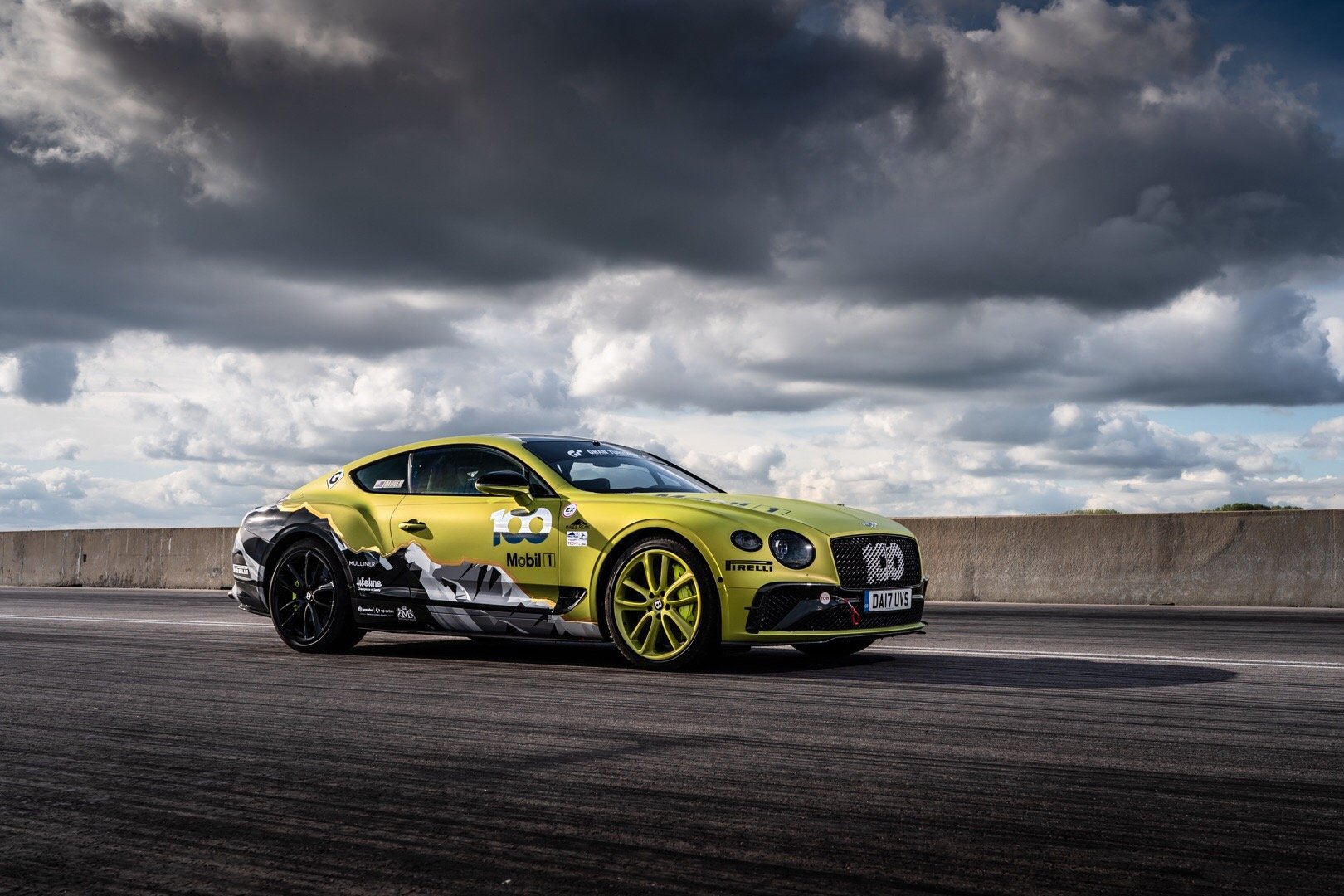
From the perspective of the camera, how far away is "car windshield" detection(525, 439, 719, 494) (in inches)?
292

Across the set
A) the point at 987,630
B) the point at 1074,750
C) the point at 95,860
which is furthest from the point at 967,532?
the point at 95,860

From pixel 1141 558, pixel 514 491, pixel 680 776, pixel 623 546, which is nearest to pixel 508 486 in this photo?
pixel 514 491

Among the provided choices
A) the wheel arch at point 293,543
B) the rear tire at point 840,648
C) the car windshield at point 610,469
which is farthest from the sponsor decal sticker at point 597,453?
the rear tire at point 840,648

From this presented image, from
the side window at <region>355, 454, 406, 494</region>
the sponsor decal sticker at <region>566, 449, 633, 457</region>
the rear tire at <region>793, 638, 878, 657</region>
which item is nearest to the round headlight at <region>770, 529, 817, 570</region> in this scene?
the rear tire at <region>793, 638, 878, 657</region>

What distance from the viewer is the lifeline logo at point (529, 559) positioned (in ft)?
23.1

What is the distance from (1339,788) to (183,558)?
20.1 metres

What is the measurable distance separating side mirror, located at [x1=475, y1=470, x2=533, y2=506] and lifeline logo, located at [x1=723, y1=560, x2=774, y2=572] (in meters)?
1.44

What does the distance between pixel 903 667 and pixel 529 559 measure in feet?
7.32

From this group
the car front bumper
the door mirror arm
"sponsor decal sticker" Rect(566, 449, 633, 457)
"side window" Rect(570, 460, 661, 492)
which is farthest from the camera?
"sponsor decal sticker" Rect(566, 449, 633, 457)

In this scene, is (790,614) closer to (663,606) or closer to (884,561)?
(663,606)

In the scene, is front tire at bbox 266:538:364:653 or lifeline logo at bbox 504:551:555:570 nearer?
lifeline logo at bbox 504:551:555:570

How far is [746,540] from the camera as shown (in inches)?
255

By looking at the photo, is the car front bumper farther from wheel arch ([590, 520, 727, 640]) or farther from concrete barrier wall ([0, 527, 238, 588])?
concrete barrier wall ([0, 527, 238, 588])

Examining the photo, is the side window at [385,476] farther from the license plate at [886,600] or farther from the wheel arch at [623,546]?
the license plate at [886,600]
